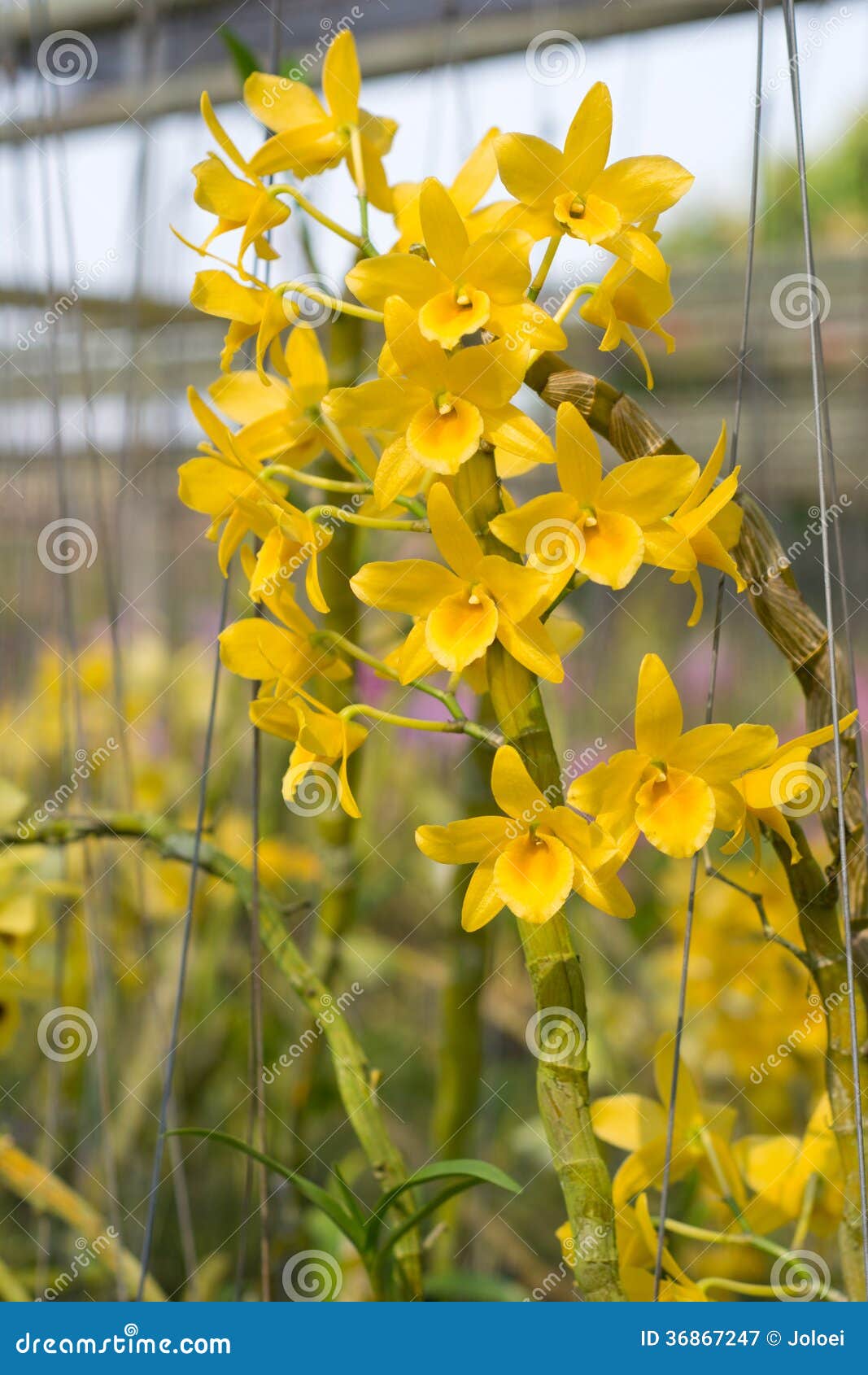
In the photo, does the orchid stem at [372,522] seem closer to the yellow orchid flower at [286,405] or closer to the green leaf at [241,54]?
the yellow orchid flower at [286,405]

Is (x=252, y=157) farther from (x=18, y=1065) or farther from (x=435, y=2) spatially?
(x=18, y=1065)

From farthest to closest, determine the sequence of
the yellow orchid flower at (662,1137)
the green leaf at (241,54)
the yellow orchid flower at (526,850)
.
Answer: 1. the green leaf at (241,54)
2. the yellow orchid flower at (662,1137)
3. the yellow orchid flower at (526,850)

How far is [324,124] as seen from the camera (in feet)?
1.26

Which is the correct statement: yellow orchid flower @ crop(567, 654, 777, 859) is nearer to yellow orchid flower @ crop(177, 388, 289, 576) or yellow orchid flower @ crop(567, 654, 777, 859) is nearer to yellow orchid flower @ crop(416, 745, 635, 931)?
yellow orchid flower @ crop(416, 745, 635, 931)

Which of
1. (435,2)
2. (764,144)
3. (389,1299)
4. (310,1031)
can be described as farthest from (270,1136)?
(435,2)

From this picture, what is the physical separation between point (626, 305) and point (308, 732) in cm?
18

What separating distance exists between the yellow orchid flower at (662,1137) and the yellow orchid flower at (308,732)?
0.58 ft

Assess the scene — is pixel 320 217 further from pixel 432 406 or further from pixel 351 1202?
pixel 351 1202

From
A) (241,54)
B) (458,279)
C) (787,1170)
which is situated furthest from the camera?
(241,54)

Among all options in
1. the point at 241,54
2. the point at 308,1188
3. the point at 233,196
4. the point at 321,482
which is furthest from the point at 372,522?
the point at 241,54

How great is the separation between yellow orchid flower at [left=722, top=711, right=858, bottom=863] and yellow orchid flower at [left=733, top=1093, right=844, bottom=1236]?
140 millimetres

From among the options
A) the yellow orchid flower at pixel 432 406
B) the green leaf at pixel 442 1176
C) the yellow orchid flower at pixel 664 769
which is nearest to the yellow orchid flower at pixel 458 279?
the yellow orchid flower at pixel 432 406

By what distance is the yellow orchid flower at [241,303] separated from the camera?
374 mm

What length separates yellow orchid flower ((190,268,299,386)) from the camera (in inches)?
14.7
